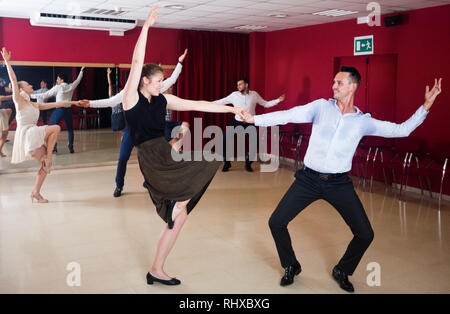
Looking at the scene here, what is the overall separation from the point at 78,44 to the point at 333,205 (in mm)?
7220

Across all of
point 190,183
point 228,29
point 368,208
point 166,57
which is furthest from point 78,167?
point 190,183

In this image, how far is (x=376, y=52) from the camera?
7.89 meters

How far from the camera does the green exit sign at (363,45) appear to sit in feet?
26.2

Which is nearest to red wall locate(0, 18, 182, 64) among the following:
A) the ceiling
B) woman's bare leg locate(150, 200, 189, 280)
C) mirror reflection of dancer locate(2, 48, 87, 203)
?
the ceiling

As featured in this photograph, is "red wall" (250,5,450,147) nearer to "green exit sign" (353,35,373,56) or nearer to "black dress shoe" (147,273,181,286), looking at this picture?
"green exit sign" (353,35,373,56)

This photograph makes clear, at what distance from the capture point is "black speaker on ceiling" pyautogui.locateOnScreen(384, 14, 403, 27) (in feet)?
24.0

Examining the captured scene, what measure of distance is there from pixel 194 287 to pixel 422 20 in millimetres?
5683

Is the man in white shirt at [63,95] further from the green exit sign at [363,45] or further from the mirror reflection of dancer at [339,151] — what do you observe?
the mirror reflection of dancer at [339,151]

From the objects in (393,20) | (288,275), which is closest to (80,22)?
(393,20)

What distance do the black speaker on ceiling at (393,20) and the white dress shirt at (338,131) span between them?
14.8 ft

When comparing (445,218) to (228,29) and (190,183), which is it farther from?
(228,29)

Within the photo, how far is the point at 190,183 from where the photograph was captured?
342cm

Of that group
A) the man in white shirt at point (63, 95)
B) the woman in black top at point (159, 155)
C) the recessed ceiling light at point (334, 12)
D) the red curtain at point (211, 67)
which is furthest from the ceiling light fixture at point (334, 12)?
the woman in black top at point (159, 155)

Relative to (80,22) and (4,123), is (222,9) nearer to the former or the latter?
(80,22)
